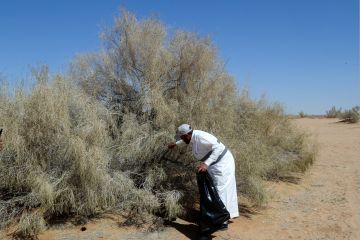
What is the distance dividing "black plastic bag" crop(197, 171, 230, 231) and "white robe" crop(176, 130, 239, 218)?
0.16m

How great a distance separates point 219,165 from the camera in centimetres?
773

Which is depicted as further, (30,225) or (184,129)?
(184,129)

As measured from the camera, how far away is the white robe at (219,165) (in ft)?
24.8

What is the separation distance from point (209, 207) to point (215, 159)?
78cm

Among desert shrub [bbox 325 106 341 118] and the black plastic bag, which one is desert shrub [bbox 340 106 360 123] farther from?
the black plastic bag

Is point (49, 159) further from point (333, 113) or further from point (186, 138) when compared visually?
point (333, 113)

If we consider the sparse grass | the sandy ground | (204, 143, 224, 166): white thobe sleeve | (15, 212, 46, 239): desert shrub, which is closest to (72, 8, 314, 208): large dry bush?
the sparse grass

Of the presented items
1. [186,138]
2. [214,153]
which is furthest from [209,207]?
[186,138]

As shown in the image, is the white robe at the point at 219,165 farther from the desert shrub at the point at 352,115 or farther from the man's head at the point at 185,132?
the desert shrub at the point at 352,115

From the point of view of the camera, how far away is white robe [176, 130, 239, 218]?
7.56 meters

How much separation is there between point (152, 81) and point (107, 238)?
11.3ft

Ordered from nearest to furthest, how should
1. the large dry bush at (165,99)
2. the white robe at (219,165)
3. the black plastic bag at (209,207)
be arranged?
the black plastic bag at (209,207)
the white robe at (219,165)
the large dry bush at (165,99)

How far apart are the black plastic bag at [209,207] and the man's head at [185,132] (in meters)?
0.60

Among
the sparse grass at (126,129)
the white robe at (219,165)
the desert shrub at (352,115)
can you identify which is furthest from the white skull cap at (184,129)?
the desert shrub at (352,115)
